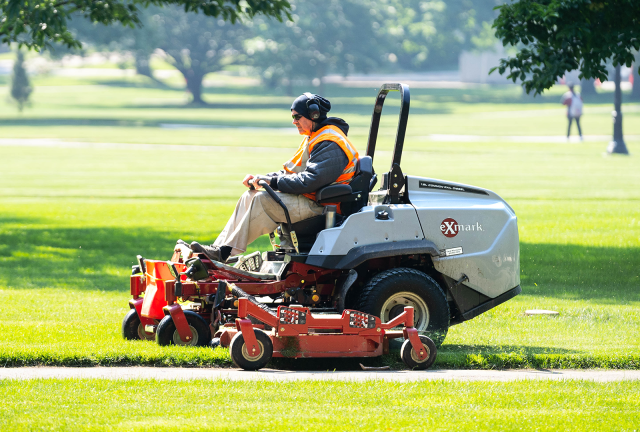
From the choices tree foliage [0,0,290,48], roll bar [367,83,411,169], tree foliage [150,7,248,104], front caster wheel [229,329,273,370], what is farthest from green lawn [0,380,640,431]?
tree foliage [150,7,248,104]

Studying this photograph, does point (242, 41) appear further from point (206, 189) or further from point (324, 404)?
point (324, 404)

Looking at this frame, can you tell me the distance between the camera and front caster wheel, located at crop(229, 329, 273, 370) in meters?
7.13

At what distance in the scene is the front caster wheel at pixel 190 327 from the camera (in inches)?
310

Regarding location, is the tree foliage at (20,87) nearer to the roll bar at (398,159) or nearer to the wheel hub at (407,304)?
the roll bar at (398,159)

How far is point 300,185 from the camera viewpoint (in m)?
7.83

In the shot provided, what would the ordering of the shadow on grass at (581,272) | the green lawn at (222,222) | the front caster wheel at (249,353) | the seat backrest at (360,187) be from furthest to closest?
1. the shadow on grass at (581,272)
2. the green lawn at (222,222)
3. the seat backrest at (360,187)
4. the front caster wheel at (249,353)

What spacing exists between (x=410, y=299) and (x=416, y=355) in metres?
0.67

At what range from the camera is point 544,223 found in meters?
18.2

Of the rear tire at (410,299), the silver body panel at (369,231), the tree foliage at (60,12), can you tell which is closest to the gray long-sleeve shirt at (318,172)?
the silver body panel at (369,231)

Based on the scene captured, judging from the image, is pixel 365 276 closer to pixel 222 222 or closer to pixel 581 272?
pixel 581 272

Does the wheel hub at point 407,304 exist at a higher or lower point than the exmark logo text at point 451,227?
lower

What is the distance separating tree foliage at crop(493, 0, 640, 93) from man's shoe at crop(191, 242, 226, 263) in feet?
22.0

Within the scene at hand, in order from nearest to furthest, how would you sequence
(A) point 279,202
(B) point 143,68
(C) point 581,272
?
(A) point 279,202 < (C) point 581,272 < (B) point 143,68

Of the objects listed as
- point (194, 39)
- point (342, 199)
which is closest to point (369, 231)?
point (342, 199)
